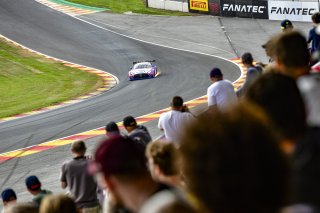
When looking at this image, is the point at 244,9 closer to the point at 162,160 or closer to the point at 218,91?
the point at 218,91

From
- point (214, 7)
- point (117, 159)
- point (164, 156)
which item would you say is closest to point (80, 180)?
point (164, 156)

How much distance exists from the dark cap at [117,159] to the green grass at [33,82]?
85.8 ft

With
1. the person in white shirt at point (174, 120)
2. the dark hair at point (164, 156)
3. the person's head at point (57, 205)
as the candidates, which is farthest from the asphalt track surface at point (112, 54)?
the person's head at point (57, 205)

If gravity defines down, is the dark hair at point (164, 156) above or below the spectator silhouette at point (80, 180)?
above

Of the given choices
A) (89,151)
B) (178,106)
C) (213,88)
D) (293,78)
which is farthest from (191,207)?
(89,151)

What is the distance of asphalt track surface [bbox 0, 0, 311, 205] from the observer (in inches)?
884

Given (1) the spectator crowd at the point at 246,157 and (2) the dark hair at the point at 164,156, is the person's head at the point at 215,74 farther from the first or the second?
(1) the spectator crowd at the point at 246,157

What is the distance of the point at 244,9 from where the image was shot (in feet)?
157

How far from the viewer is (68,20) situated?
51125 millimetres

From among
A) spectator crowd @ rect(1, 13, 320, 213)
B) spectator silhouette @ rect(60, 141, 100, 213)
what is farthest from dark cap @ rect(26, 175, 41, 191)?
spectator crowd @ rect(1, 13, 320, 213)

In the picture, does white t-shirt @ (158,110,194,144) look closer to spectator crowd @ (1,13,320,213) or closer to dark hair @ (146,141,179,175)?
dark hair @ (146,141,179,175)

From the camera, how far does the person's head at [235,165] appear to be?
241cm

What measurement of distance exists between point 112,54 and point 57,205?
3814cm

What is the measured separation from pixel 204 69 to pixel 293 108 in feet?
110
